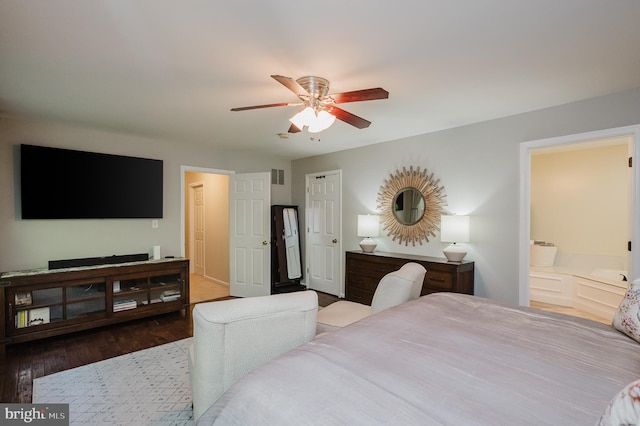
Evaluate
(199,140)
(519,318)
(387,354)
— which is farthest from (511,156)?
(199,140)

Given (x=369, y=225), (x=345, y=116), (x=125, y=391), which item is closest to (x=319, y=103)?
(x=345, y=116)

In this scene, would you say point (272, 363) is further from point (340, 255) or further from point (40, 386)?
point (340, 255)

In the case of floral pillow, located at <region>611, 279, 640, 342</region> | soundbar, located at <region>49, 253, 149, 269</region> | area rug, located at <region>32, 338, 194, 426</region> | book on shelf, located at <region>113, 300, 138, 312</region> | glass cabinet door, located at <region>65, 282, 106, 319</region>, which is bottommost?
area rug, located at <region>32, 338, 194, 426</region>

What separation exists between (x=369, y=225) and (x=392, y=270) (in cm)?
86

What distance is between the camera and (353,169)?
4922 mm

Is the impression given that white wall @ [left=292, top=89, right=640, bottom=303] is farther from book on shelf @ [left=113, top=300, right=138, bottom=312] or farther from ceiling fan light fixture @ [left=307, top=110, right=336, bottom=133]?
book on shelf @ [left=113, top=300, right=138, bottom=312]

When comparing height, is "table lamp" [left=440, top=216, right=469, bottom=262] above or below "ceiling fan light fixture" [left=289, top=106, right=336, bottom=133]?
below

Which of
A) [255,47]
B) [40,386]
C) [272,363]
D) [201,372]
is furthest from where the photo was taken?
[40,386]

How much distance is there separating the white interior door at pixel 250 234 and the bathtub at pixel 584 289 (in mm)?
4219

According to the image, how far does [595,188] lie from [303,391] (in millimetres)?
5841

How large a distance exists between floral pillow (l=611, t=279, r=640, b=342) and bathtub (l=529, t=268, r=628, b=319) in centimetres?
285

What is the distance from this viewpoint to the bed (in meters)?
0.90

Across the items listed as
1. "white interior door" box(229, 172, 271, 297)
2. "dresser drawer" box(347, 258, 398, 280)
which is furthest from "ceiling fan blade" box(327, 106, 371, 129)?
"white interior door" box(229, 172, 271, 297)

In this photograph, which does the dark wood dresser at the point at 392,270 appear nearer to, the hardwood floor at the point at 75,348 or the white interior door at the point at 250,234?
the white interior door at the point at 250,234
